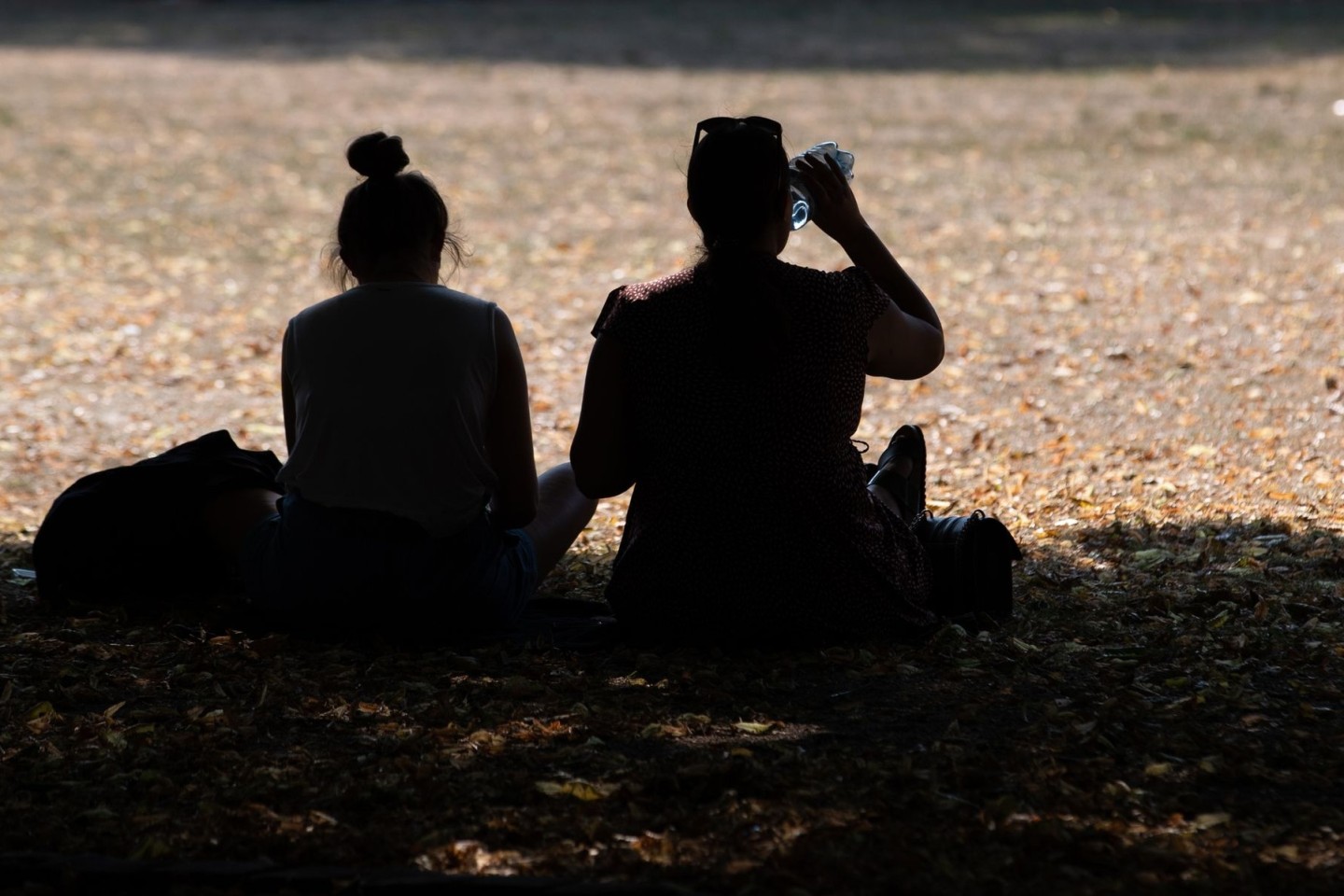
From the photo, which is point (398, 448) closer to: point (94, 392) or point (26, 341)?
point (94, 392)

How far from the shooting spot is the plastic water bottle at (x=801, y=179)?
12.4ft

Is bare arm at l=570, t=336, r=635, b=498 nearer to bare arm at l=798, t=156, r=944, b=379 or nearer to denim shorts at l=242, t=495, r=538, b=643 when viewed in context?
denim shorts at l=242, t=495, r=538, b=643

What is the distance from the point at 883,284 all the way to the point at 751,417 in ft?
1.74

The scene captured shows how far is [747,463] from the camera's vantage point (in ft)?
11.9

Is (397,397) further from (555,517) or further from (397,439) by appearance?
(555,517)

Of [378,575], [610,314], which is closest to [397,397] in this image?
[378,575]

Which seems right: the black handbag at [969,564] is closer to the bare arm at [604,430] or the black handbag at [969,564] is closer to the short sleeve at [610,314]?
the bare arm at [604,430]

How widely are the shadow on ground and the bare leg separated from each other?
40 centimetres

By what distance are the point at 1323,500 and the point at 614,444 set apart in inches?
118

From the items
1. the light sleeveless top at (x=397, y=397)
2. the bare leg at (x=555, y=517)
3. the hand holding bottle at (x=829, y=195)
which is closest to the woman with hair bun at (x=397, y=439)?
the light sleeveless top at (x=397, y=397)

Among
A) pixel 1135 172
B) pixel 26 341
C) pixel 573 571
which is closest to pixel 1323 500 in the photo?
pixel 573 571

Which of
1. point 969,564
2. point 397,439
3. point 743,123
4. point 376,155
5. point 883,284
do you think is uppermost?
point 743,123

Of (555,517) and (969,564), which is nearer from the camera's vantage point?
(969,564)

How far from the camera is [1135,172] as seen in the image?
44.3 feet
